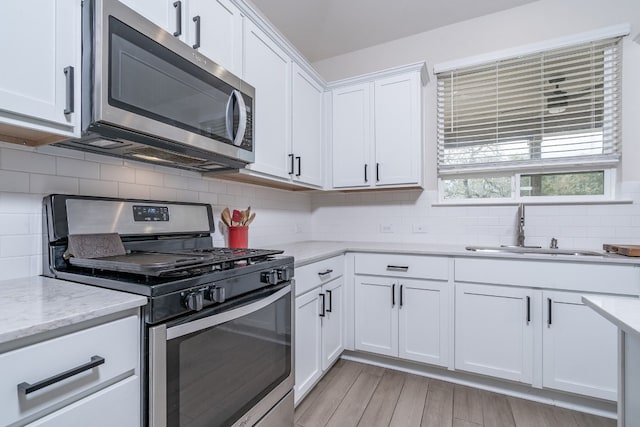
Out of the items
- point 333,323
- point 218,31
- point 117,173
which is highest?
point 218,31

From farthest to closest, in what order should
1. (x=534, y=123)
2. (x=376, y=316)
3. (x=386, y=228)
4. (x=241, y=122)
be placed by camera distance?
1. (x=386, y=228)
2. (x=534, y=123)
3. (x=376, y=316)
4. (x=241, y=122)

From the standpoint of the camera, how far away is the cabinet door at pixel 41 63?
88cm

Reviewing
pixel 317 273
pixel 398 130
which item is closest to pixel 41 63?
pixel 317 273

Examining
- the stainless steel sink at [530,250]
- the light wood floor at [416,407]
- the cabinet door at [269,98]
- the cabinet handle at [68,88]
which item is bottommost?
the light wood floor at [416,407]

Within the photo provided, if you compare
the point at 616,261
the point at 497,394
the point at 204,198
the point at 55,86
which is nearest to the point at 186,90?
the point at 55,86

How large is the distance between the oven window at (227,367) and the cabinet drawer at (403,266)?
3.25ft

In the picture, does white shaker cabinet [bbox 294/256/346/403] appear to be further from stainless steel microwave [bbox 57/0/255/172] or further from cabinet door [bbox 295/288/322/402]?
stainless steel microwave [bbox 57/0/255/172]

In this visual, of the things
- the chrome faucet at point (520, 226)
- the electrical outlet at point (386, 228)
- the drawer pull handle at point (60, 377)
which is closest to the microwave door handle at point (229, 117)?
the drawer pull handle at point (60, 377)

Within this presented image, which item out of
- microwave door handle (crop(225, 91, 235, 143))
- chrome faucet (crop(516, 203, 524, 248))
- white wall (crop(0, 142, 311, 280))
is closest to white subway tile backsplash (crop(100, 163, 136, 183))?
white wall (crop(0, 142, 311, 280))

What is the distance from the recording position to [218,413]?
1.09 meters

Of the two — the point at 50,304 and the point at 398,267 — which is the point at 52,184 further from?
the point at 398,267

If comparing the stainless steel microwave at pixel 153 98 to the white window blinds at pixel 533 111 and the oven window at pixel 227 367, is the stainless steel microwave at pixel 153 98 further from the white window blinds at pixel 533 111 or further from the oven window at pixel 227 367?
the white window blinds at pixel 533 111

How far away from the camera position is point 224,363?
1.12 m

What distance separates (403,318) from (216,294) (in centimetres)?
161
